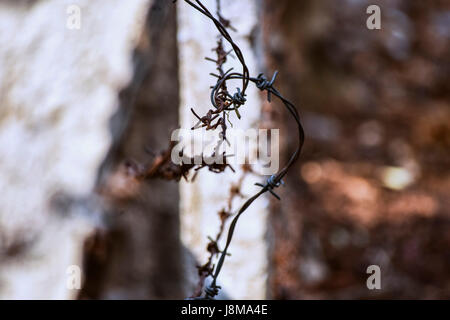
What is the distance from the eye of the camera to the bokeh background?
47.9 inches

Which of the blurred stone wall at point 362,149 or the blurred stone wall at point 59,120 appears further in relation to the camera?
the blurred stone wall at point 362,149

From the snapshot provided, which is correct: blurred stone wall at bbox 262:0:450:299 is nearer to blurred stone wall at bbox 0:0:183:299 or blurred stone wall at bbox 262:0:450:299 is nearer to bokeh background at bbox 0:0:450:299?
bokeh background at bbox 0:0:450:299

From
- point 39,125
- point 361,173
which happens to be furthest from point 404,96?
point 39,125

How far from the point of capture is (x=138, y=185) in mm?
1526

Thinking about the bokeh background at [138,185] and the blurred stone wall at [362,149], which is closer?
the bokeh background at [138,185]

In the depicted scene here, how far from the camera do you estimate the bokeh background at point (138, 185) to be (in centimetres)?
122
